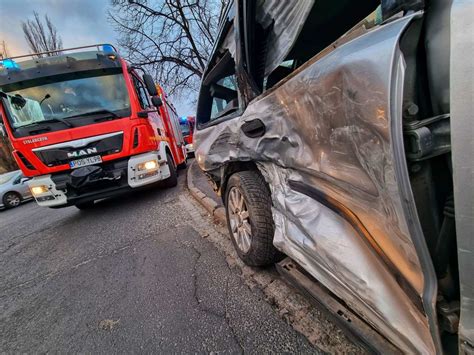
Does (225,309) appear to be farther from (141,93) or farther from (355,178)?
(141,93)

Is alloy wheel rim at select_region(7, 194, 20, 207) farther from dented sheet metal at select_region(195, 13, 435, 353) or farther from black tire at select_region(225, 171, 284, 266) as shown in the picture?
dented sheet metal at select_region(195, 13, 435, 353)

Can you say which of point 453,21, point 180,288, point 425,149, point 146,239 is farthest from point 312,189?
point 146,239

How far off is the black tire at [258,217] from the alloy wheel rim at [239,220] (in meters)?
0.05

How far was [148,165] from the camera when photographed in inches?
195

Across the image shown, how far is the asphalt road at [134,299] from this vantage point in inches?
67.1

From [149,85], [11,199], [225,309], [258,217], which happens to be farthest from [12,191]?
[258,217]

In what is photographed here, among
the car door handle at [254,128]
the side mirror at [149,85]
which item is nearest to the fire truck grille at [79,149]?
the side mirror at [149,85]

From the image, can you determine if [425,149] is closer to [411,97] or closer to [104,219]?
[411,97]

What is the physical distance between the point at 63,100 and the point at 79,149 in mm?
1066

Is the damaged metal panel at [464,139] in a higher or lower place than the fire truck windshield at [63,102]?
lower

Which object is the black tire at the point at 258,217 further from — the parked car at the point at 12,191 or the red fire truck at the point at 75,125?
the parked car at the point at 12,191

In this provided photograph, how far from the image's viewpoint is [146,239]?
354cm

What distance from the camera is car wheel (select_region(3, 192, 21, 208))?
10250 mm

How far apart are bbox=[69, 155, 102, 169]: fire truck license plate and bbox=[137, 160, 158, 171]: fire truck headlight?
71cm
